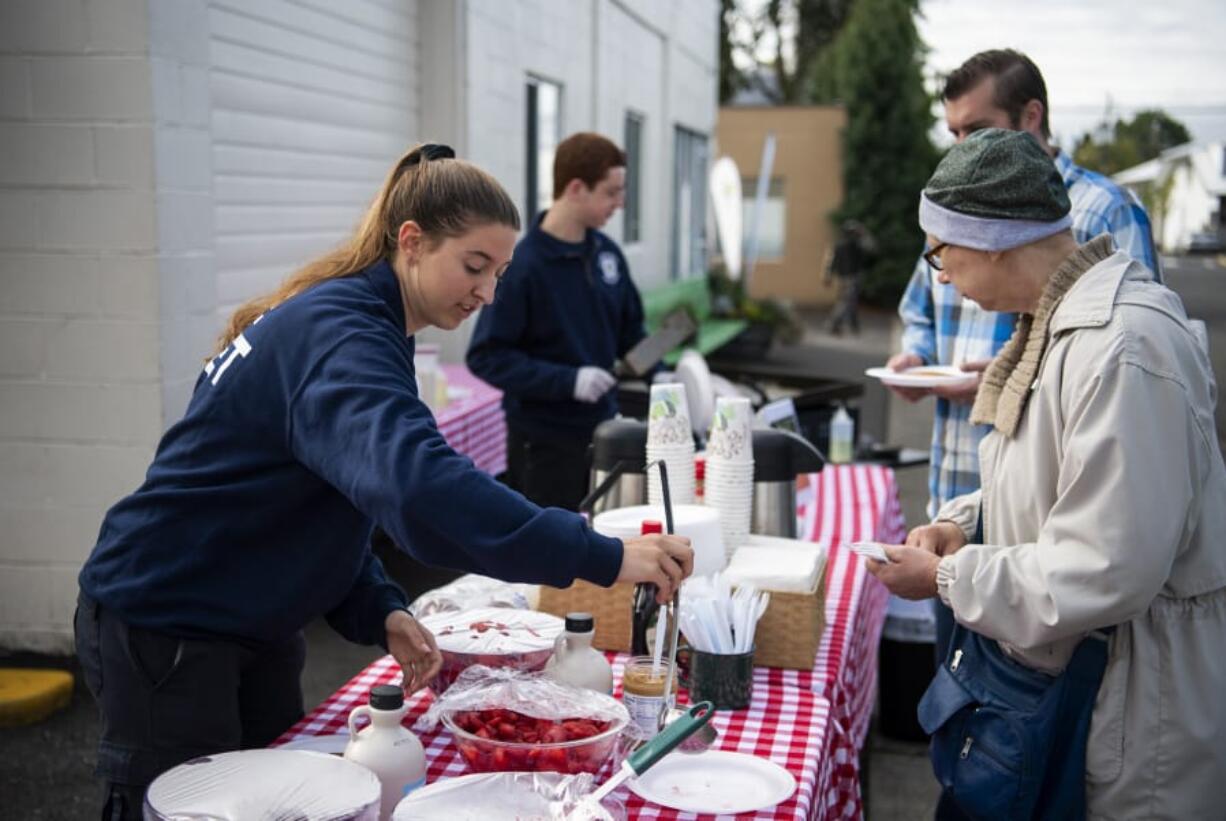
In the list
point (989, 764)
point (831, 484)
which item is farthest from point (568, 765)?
point (831, 484)

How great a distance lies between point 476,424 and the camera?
6141 mm

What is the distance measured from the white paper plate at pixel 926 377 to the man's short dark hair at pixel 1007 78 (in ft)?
2.26

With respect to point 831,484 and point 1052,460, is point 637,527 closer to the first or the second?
point 1052,460

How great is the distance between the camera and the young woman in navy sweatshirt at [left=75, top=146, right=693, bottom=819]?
1771 mm

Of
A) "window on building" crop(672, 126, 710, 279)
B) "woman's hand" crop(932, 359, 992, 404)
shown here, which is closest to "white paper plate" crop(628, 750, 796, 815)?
"woman's hand" crop(932, 359, 992, 404)

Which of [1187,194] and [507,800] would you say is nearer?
[507,800]

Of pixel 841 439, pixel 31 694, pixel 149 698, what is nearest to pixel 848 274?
pixel 841 439

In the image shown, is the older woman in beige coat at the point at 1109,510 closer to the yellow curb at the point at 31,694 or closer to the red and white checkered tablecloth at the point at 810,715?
the red and white checkered tablecloth at the point at 810,715

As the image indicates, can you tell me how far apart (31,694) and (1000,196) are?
12.5ft

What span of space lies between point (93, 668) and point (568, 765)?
2.70 ft

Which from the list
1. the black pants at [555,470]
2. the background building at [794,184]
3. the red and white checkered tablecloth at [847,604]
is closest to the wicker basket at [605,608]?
the red and white checkered tablecloth at [847,604]

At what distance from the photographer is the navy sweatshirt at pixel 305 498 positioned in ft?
→ 5.76

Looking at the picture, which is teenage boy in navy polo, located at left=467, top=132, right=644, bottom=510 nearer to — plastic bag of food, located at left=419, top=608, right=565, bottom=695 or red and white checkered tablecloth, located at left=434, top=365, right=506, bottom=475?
red and white checkered tablecloth, located at left=434, top=365, right=506, bottom=475

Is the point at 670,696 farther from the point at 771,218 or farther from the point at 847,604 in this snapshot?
the point at 771,218
